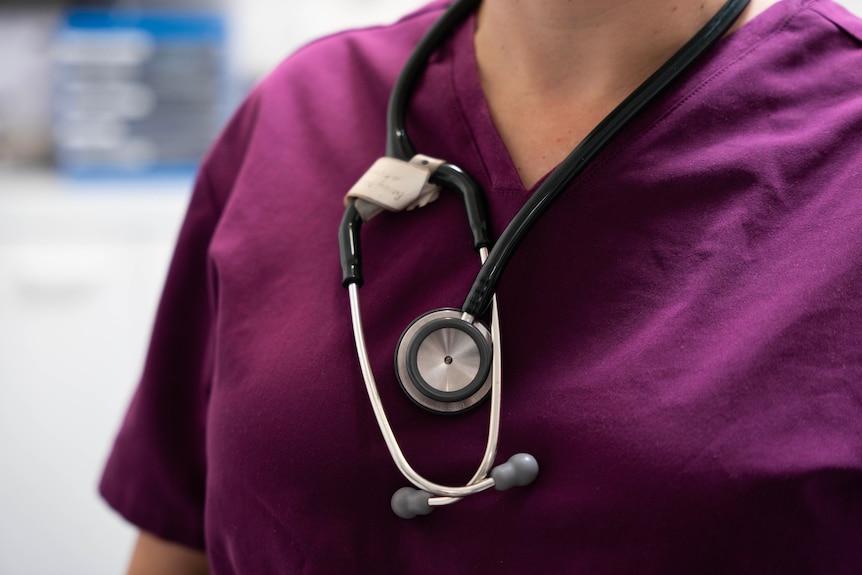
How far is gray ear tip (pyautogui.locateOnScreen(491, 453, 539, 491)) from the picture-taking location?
0.50 metres

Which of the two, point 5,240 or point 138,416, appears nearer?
point 138,416

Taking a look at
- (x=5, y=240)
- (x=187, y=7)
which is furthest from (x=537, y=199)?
(x=187, y=7)

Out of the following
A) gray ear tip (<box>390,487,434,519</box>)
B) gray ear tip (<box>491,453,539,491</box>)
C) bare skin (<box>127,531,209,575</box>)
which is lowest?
bare skin (<box>127,531,209,575</box>)

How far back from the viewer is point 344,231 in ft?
2.05

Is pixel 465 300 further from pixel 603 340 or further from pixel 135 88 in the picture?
pixel 135 88

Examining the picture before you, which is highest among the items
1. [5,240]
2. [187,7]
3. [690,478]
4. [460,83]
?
[187,7]

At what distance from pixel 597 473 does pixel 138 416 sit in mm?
460

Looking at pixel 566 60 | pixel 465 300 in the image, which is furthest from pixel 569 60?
pixel 465 300

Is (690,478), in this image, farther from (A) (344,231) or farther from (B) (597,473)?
(A) (344,231)

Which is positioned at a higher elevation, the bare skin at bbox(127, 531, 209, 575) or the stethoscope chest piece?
the stethoscope chest piece

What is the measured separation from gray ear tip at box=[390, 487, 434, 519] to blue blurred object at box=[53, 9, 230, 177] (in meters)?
1.31

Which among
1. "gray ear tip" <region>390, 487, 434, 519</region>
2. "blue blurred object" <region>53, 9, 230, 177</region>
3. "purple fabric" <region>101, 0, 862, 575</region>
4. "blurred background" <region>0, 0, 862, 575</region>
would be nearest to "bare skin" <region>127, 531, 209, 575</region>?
"purple fabric" <region>101, 0, 862, 575</region>

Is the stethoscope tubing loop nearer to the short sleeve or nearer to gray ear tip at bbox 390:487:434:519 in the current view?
gray ear tip at bbox 390:487:434:519

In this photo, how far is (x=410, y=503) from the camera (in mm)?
528
